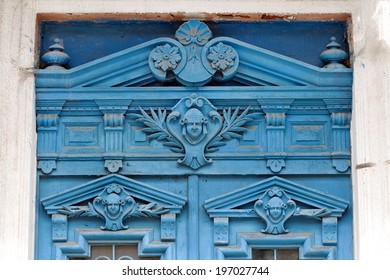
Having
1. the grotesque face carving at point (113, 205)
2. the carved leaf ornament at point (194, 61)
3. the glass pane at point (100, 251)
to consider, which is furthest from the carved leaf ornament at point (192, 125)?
the glass pane at point (100, 251)

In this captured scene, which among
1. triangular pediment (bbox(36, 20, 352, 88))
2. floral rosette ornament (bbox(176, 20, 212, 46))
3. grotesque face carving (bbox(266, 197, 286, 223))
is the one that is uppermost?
floral rosette ornament (bbox(176, 20, 212, 46))

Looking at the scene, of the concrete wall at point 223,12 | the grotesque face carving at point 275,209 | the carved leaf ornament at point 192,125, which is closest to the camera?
the concrete wall at point 223,12

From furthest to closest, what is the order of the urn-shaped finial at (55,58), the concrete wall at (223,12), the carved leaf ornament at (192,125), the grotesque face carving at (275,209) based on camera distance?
the urn-shaped finial at (55,58) < the carved leaf ornament at (192,125) < the grotesque face carving at (275,209) < the concrete wall at (223,12)

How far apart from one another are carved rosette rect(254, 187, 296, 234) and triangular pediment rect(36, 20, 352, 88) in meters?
0.61

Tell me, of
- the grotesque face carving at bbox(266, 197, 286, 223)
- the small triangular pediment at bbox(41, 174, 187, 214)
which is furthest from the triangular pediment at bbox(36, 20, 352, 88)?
the grotesque face carving at bbox(266, 197, 286, 223)

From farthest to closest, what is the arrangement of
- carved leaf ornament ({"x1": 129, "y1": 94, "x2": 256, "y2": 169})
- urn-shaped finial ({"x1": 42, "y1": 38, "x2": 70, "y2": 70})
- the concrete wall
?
urn-shaped finial ({"x1": 42, "y1": 38, "x2": 70, "y2": 70}) → carved leaf ornament ({"x1": 129, "y1": 94, "x2": 256, "y2": 169}) → the concrete wall

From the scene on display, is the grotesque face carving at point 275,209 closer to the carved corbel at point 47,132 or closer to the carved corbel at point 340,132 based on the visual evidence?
the carved corbel at point 340,132

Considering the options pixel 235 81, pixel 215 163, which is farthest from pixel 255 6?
pixel 215 163

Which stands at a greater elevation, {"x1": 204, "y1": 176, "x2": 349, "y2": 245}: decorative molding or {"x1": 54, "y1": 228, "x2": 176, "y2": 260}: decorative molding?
{"x1": 204, "y1": 176, "x2": 349, "y2": 245}: decorative molding


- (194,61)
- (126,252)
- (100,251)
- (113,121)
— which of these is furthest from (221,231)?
(194,61)

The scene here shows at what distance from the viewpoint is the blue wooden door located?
7.01 m

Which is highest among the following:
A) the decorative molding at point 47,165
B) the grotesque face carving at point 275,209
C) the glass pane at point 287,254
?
the decorative molding at point 47,165

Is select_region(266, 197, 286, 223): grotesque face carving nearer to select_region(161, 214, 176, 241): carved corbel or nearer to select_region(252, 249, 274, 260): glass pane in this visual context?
select_region(252, 249, 274, 260): glass pane

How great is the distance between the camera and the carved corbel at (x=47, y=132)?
7103mm
